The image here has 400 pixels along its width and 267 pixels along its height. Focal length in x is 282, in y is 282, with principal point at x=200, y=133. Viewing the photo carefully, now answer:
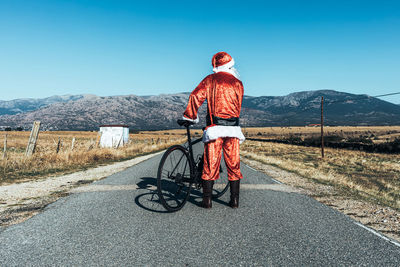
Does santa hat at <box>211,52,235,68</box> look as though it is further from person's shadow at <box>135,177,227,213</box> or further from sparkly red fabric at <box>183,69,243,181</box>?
person's shadow at <box>135,177,227,213</box>

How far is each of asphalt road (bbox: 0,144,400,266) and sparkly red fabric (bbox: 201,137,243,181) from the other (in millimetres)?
611

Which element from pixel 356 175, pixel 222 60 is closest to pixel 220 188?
pixel 222 60

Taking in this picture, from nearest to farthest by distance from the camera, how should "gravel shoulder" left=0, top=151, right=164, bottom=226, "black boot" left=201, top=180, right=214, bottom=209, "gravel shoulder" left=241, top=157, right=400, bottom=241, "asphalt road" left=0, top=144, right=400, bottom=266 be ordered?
Result: "asphalt road" left=0, top=144, right=400, bottom=266, "gravel shoulder" left=241, top=157, right=400, bottom=241, "gravel shoulder" left=0, top=151, right=164, bottom=226, "black boot" left=201, top=180, right=214, bottom=209

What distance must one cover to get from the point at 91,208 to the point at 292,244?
3.36 m

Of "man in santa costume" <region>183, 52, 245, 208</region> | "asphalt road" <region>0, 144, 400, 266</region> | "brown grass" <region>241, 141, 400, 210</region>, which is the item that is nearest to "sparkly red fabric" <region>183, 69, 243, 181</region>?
"man in santa costume" <region>183, 52, 245, 208</region>

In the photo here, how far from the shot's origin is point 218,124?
4.72 m

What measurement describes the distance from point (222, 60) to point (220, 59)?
0.04 meters

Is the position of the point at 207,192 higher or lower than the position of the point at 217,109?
lower

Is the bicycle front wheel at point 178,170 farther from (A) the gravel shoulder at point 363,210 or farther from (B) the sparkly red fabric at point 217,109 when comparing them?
(A) the gravel shoulder at point 363,210

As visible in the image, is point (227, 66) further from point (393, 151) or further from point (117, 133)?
point (117, 133)

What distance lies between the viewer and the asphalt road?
2879 millimetres

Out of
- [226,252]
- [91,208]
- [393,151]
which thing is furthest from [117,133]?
[226,252]

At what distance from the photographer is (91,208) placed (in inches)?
192

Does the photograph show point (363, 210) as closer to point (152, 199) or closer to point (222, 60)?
point (222, 60)
